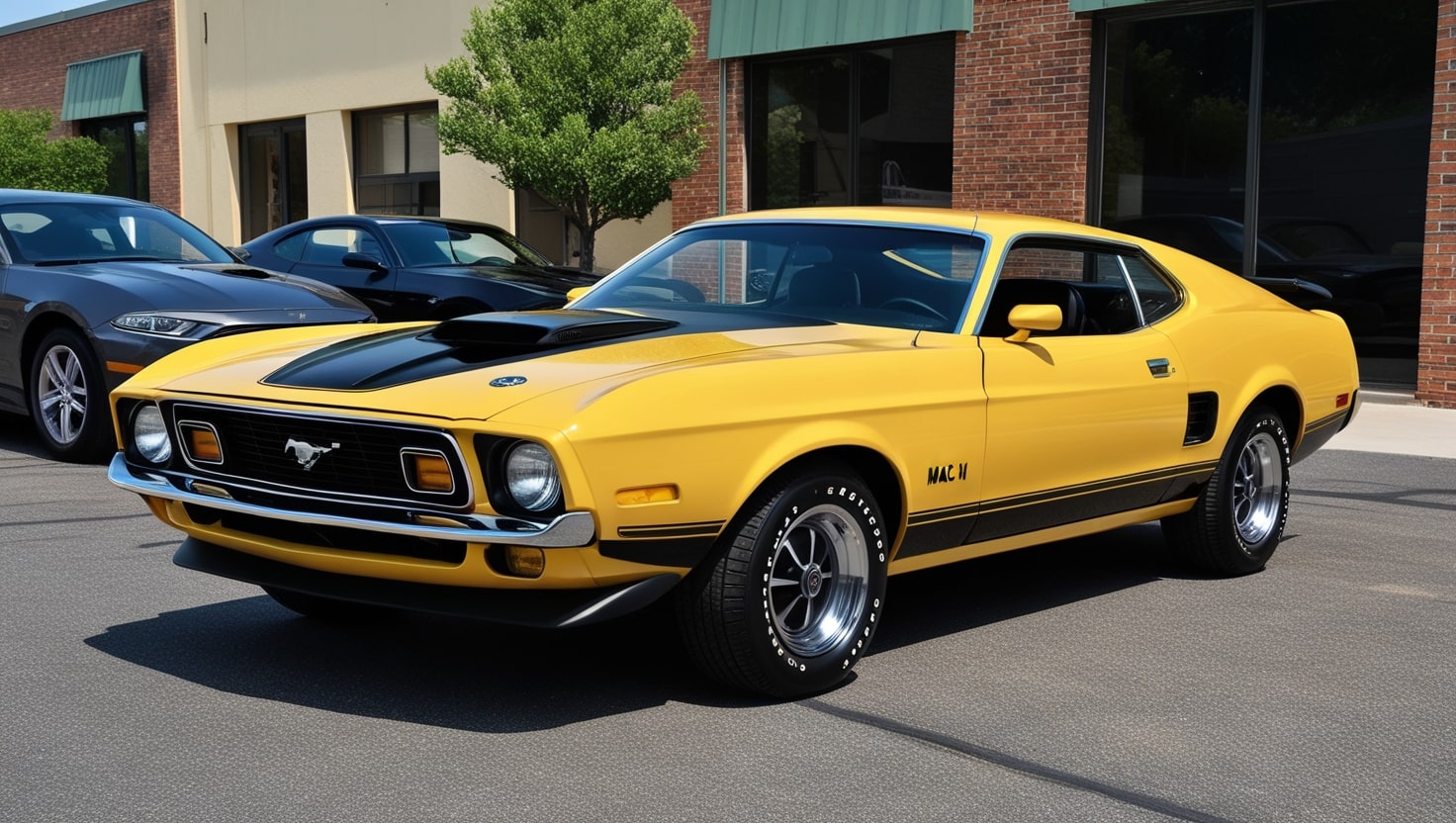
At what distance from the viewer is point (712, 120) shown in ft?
55.5

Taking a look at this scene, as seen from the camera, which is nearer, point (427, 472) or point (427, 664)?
point (427, 472)

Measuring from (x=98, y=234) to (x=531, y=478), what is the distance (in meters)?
6.54

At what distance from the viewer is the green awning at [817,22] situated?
1479cm

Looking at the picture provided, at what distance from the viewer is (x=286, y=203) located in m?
24.0

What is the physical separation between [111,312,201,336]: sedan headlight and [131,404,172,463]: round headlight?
3.67 metres

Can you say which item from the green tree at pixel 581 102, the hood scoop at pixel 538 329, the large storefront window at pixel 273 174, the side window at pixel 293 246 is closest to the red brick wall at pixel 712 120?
the green tree at pixel 581 102

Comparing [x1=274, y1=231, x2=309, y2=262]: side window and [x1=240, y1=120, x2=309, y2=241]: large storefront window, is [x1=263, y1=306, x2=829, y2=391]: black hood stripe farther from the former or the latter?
[x1=240, y1=120, x2=309, y2=241]: large storefront window

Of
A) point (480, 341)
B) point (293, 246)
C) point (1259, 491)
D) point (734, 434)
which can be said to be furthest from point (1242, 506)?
point (293, 246)

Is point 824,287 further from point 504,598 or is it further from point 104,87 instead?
point 104,87

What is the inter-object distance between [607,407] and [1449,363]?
1015cm

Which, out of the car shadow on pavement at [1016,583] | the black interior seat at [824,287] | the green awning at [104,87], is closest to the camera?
the black interior seat at [824,287]

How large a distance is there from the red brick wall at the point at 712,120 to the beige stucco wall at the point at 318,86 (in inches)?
37.9

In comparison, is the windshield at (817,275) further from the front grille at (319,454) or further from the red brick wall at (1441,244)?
the red brick wall at (1441,244)

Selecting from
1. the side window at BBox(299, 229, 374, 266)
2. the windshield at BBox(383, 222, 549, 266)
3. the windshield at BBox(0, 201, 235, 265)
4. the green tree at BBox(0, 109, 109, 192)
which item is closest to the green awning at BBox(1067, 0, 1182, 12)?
the windshield at BBox(383, 222, 549, 266)
